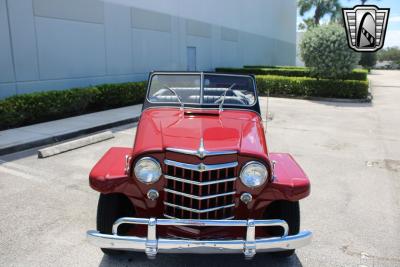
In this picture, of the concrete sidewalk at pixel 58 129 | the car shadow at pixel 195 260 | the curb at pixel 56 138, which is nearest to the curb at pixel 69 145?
the curb at pixel 56 138

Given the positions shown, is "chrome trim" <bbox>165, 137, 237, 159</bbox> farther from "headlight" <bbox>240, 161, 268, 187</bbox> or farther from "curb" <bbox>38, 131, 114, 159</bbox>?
"curb" <bbox>38, 131, 114, 159</bbox>

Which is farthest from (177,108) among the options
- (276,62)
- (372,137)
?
(276,62)

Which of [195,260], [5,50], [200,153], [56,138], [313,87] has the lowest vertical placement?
[195,260]

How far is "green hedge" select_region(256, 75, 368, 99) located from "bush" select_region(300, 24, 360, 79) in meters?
0.50

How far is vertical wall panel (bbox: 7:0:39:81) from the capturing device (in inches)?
367

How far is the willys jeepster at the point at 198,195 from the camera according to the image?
2.70 metres

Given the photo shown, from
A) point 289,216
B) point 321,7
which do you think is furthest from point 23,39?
point 321,7

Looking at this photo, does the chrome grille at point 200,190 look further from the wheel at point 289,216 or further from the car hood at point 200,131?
the wheel at point 289,216

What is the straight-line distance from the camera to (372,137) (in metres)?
8.75

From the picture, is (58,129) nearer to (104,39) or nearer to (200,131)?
(104,39)

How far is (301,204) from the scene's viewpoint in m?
4.64

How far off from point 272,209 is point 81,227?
2.15 meters

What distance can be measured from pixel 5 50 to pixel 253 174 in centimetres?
870

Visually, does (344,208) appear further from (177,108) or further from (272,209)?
(177,108)
